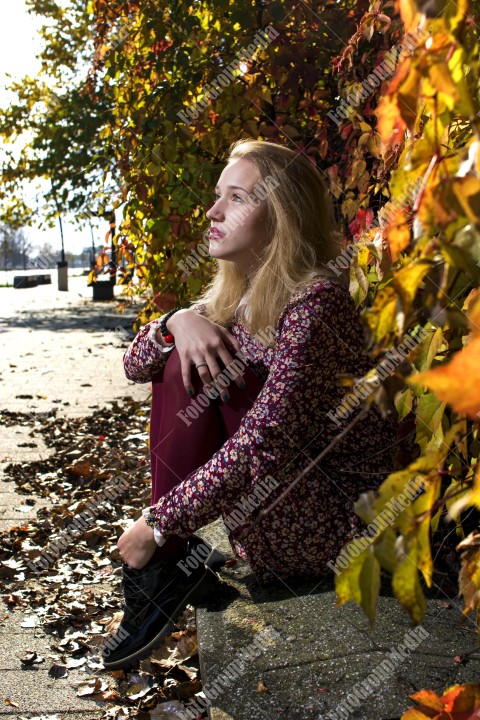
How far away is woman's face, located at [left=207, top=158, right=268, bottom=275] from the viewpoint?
2793mm

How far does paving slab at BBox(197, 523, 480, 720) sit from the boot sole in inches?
2.7

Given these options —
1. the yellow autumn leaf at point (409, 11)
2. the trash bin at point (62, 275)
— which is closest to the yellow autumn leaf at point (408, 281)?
the yellow autumn leaf at point (409, 11)

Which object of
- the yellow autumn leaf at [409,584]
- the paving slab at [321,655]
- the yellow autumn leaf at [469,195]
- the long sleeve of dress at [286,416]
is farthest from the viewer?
the long sleeve of dress at [286,416]

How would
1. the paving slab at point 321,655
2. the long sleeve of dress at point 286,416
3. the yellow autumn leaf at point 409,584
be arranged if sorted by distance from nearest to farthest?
the yellow autumn leaf at point 409,584
the paving slab at point 321,655
the long sleeve of dress at point 286,416

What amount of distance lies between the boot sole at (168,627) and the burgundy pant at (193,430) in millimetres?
135

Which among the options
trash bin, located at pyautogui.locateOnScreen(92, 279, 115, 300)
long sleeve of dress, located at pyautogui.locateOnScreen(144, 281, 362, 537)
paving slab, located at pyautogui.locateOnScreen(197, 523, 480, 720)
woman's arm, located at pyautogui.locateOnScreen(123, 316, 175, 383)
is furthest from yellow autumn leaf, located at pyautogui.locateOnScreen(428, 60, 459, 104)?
trash bin, located at pyautogui.locateOnScreen(92, 279, 115, 300)

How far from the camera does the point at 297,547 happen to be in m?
2.47

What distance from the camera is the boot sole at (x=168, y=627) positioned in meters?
2.54

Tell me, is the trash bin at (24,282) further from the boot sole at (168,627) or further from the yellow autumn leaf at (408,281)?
the yellow autumn leaf at (408,281)

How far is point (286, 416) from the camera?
2.34 metres

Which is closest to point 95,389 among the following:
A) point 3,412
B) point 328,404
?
point 3,412

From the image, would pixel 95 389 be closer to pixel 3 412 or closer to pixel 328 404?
pixel 3 412

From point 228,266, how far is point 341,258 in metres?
0.45

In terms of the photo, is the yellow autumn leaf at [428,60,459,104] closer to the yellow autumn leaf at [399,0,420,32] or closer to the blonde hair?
the yellow autumn leaf at [399,0,420,32]
